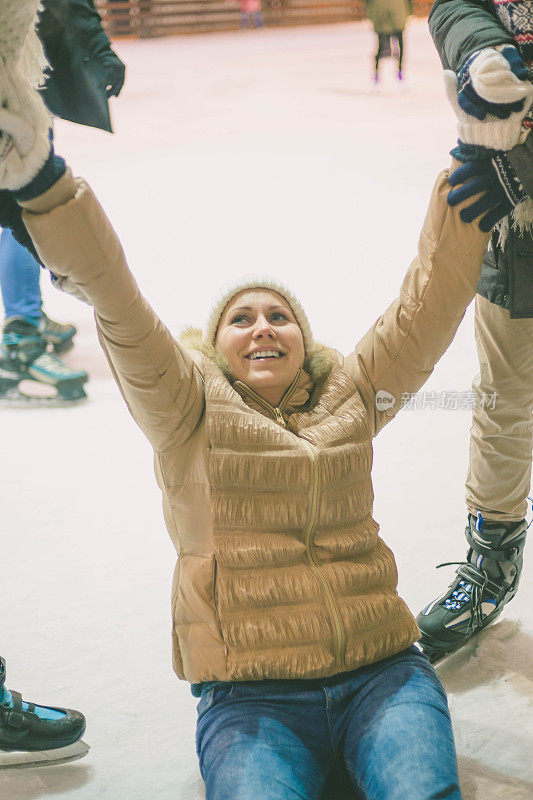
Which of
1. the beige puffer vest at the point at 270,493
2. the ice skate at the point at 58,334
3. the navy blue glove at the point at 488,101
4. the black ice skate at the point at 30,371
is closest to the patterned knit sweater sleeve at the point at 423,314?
the beige puffer vest at the point at 270,493

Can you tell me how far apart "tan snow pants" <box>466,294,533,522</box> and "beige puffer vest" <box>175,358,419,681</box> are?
428mm

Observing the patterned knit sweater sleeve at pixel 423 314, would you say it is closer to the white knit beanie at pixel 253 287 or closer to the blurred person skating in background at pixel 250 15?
the white knit beanie at pixel 253 287

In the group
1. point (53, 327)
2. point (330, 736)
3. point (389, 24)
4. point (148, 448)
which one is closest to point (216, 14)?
point (389, 24)

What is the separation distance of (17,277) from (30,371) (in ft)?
1.09

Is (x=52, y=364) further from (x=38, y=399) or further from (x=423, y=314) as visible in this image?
(x=423, y=314)

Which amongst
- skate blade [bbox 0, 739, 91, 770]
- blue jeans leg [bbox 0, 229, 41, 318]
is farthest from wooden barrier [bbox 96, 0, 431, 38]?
skate blade [bbox 0, 739, 91, 770]

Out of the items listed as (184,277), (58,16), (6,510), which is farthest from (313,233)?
(58,16)

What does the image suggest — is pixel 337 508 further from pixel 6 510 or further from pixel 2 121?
pixel 6 510

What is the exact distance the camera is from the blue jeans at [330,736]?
1.15m

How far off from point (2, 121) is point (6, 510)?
146cm

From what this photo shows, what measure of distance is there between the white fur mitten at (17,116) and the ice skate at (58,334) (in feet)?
7.16

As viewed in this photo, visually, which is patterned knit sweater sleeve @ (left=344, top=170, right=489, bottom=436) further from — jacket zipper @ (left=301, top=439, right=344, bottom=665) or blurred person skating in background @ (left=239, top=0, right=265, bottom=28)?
blurred person skating in background @ (left=239, top=0, right=265, bottom=28)

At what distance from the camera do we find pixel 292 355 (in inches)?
57.5

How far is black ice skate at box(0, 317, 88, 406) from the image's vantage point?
9.81ft
